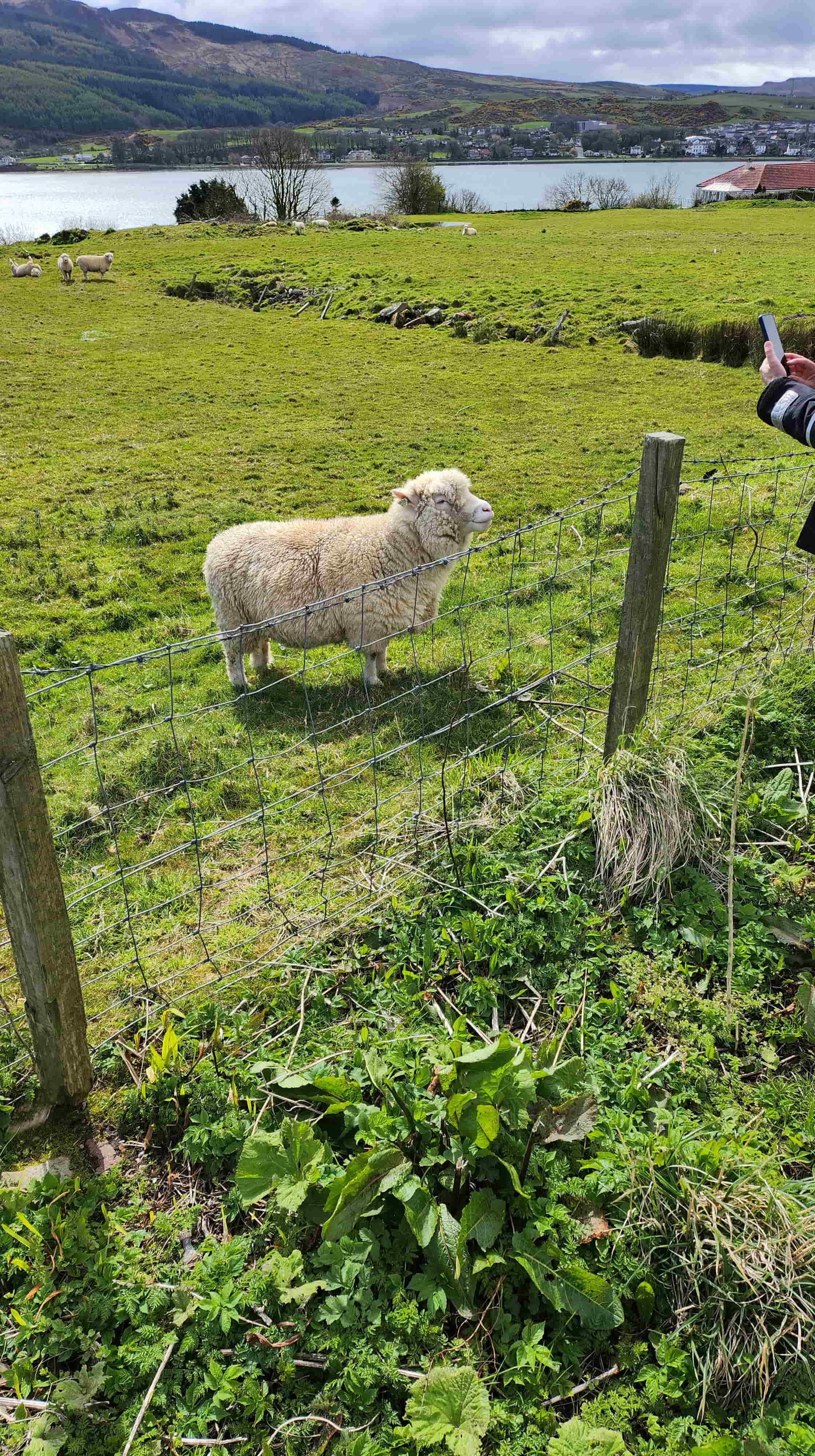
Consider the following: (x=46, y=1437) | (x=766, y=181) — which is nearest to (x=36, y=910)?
(x=46, y=1437)

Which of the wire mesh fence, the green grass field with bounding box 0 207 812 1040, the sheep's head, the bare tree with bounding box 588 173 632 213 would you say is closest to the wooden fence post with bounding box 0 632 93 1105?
the wire mesh fence

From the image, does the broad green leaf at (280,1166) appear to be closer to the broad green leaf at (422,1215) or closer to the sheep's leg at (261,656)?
the broad green leaf at (422,1215)

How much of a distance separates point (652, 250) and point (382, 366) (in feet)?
61.1

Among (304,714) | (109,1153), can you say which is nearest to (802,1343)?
(109,1153)

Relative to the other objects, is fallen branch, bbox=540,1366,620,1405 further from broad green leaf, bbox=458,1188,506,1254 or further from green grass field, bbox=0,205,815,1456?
broad green leaf, bbox=458,1188,506,1254

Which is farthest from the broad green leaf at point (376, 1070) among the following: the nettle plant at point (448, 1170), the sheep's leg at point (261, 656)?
the sheep's leg at point (261, 656)

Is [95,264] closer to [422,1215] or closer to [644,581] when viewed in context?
[644,581]

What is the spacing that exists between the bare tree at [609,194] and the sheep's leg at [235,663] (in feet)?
225

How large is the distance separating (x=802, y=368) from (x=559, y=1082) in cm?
318

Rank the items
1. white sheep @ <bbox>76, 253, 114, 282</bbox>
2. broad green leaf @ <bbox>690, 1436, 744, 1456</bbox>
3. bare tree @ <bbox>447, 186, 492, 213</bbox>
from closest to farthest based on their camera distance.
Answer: broad green leaf @ <bbox>690, 1436, 744, 1456</bbox> < white sheep @ <bbox>76, 253, 114, 282</bbox> < bare tree @ <bbox>447, 186, 492, 213</bbox>

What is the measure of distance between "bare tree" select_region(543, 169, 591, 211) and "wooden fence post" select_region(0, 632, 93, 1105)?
6991cm

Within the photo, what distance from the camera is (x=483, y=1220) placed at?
242 centimetres

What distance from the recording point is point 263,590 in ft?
22.0

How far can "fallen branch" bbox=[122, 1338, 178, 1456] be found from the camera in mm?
2145
